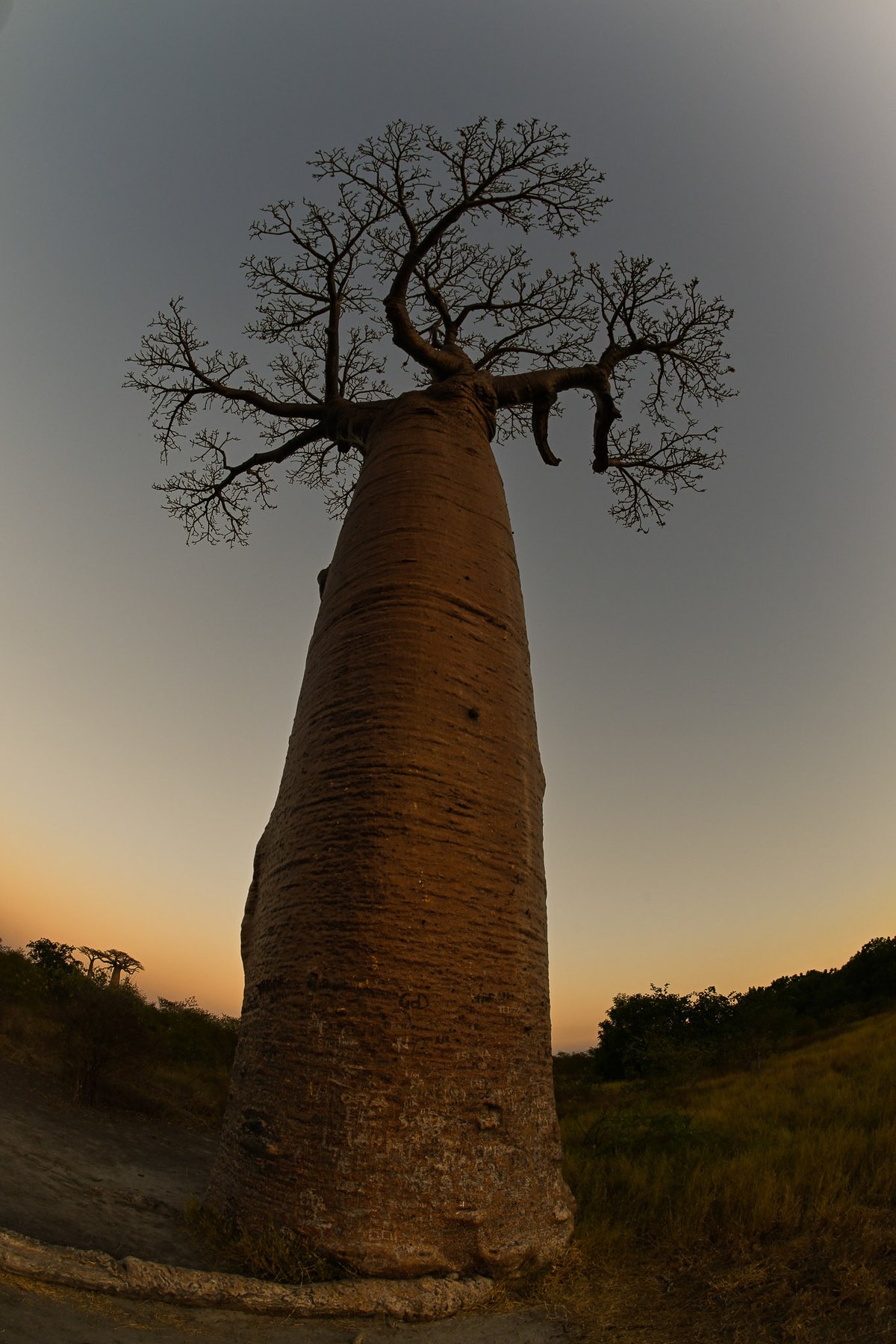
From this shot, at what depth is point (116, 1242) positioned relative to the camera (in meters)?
2.02

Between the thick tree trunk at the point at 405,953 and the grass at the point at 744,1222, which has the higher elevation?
the thick tree trunk at the point at 405,953

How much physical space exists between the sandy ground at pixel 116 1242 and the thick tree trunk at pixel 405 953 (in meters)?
0.19

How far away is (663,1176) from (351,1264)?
1554 mm

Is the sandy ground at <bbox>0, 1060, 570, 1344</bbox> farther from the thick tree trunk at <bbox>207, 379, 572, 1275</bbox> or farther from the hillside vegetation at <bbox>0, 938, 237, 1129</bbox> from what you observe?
the hillside vegetation at <bbox>0, 938, 237, 1129</bbox>

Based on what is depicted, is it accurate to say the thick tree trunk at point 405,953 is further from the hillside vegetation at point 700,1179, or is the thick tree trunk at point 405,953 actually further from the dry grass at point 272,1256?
the hillside vegetation at point 700,1179

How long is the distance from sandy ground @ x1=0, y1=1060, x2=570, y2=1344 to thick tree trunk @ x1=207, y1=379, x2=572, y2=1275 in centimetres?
19

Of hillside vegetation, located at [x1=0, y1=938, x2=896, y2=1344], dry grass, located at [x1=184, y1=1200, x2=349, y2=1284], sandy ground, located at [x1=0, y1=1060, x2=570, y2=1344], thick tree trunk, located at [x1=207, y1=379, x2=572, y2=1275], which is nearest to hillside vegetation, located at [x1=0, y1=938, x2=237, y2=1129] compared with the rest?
hillside vegetation, located at [x1=0, y1=938, x2=896, y2=1344]

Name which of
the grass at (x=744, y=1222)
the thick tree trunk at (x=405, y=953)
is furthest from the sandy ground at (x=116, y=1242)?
the grass at (x=744, y=1222)

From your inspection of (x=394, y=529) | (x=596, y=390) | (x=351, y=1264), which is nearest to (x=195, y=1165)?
(x=351, y=1264)

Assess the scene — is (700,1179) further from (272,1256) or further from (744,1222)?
(272,1256)

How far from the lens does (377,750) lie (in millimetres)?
2490

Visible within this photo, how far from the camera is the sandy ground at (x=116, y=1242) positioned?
152 centimetres

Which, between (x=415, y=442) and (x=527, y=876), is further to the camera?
(x=415, y=442)

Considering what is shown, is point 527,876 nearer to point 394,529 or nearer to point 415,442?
point 394,529
